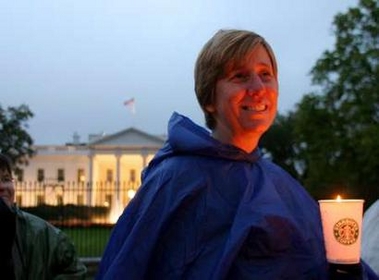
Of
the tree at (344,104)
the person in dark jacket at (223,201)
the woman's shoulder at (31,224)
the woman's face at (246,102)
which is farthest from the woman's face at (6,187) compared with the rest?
the tree at (344,104)

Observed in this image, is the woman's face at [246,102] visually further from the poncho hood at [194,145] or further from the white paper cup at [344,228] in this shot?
the white paper cup at [344,228]

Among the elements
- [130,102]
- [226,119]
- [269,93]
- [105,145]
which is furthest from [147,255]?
[105,145]

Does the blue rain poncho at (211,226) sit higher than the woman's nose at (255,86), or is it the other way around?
the woman's nose at (255,86)

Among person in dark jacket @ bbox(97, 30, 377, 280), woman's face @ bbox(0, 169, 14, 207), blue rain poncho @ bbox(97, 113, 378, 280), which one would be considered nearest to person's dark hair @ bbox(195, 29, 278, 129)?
person in dark jacket @ bbox(97, 30, 377, 280)

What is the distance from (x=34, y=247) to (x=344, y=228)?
2.19 m

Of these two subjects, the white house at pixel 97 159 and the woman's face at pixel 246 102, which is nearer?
the woman's face at pixel 246 102

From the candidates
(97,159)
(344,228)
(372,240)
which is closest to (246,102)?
(344,228)

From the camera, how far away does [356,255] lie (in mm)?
1823

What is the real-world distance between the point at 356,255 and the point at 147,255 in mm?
572

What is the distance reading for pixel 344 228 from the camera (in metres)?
1.79

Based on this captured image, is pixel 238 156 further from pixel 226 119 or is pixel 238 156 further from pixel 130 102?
pixel 130 102

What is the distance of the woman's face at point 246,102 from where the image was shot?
2.13 m

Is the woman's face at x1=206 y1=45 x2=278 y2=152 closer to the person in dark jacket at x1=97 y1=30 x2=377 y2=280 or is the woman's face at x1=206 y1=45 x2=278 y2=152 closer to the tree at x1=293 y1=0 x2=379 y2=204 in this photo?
the person in dark jacket at x1=97 y1=30 x2=377 y2=280

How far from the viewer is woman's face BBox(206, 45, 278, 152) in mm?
2127
